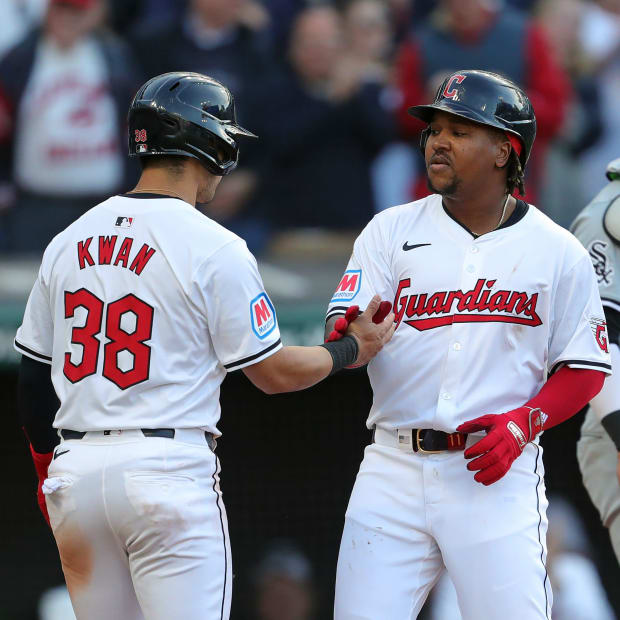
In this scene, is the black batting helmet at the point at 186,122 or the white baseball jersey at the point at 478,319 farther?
the white baseball jersey at the point at 478,319

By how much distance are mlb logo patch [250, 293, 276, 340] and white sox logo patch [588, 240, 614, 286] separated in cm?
115

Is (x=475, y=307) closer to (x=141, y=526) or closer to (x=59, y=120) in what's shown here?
(x=141, y=526)

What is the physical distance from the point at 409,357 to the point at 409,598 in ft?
2.00

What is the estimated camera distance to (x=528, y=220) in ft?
10.2

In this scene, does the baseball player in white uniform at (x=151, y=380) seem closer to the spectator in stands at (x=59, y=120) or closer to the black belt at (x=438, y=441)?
the black belt at (x=438, y=441)

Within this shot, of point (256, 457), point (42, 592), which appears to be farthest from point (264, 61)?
point (42, 592)

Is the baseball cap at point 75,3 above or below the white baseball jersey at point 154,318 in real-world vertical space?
above

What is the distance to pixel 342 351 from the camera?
2959 mm

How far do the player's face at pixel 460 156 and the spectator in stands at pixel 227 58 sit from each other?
3.05 metres

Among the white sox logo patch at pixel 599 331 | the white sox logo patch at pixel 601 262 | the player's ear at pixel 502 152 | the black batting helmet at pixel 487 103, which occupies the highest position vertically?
the black batting helmet at pixel 487 103

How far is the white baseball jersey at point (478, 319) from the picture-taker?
2.97 meters

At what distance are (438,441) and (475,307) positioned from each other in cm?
35

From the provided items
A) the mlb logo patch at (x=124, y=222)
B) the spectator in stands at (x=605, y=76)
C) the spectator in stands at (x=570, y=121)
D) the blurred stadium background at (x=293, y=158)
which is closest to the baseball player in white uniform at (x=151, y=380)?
the mlb logo patch at (x=124, y=222)

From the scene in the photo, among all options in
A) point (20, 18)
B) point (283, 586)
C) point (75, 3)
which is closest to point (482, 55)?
point (75, 3)
